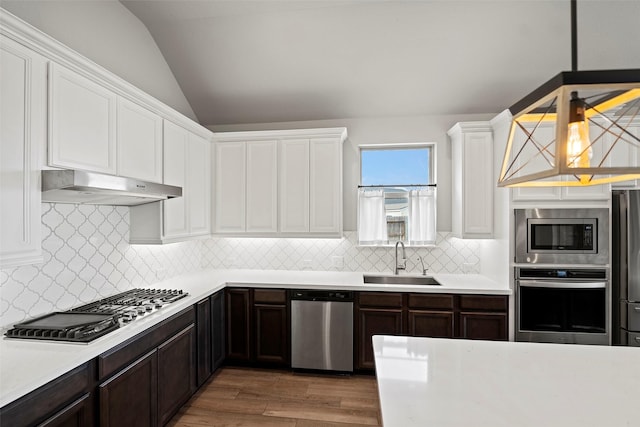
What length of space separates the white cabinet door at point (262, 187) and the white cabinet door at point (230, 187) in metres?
0.07

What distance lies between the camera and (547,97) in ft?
3.22

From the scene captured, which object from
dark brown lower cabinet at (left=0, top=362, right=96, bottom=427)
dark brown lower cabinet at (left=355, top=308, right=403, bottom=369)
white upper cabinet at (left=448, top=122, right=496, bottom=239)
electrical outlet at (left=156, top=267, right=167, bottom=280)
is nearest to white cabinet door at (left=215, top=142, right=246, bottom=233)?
electrical outlet at (left=156, top=267, right=167, bottom=280)

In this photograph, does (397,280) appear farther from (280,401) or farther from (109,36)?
(109,36)

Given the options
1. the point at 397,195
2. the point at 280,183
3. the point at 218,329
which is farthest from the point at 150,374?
the point at 397,195

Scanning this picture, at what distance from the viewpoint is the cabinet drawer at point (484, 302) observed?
2.95 metres

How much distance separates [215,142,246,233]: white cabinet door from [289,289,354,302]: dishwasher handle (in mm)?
994

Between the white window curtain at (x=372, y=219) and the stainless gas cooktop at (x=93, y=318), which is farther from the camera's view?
the white window curtain at (x=372, y=219)

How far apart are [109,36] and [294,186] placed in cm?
206

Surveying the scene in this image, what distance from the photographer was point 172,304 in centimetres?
244

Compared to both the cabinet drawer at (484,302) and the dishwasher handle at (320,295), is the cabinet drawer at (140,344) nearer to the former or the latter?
the dishwasher handle at (320,295)

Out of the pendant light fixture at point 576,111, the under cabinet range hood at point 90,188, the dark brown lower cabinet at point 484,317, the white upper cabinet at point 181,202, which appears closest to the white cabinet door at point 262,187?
the white upper cabinet at point 181,202

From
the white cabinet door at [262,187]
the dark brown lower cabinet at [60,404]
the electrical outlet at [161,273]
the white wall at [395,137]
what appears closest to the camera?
the dark brown lower cabinet at [60,404]

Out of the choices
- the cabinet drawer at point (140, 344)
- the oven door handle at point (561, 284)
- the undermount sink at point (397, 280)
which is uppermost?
the oven door handle at point (561, 284)

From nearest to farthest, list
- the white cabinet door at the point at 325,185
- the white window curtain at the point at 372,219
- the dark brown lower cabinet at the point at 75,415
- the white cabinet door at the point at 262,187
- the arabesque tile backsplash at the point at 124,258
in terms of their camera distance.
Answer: the dark brown lower cabinet at the point at 75,415 → the arabesque tile backsplash at the point at 124,258 → the white cabinet door at the point at 325,185 → the white cabinet door at the point at 262,187 → the white window curtain at the point at 372,219
